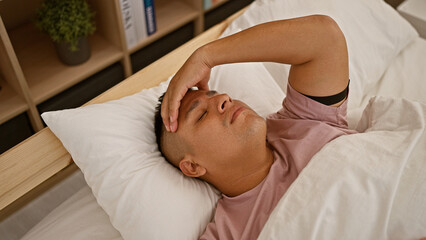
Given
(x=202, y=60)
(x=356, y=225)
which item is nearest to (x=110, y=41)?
(x=202, y=60)

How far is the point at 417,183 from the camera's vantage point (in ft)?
2.85

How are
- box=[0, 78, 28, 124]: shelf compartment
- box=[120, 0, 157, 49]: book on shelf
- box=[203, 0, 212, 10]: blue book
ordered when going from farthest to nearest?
box=[203, 0, 212, 10]: blue book → box=[120, 0, 157, 49]: book on shelf → box=[0, 78, 28, 124]: shelf compartment

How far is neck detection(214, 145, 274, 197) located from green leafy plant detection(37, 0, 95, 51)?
3.39ft

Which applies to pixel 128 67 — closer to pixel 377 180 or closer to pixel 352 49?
pixel 352 49

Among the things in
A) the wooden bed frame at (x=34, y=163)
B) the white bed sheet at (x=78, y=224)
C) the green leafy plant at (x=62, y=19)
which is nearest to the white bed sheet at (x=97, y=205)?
the white bed sheet at (x=78, y=224)

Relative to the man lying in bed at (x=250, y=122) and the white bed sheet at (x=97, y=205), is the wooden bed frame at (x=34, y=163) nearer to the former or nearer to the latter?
the white bed sheet at (x=97, y=205)

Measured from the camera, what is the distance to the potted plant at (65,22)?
1601mm

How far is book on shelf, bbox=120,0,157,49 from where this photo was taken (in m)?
1.78

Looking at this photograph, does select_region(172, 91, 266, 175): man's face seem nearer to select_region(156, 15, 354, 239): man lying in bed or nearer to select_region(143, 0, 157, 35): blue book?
select_region(156, 15, 354, 239): man lying in bed

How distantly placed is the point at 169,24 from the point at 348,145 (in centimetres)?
136

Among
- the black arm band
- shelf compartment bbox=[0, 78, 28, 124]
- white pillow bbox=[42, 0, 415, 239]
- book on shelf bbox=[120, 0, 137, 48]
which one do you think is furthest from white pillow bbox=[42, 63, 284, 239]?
book on shelf bbox=[120, 0, 137, 48]

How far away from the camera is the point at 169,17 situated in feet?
6.81

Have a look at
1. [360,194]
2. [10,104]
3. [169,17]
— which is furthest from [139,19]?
[360,194]

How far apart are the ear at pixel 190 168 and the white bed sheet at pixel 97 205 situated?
0.87 feet
